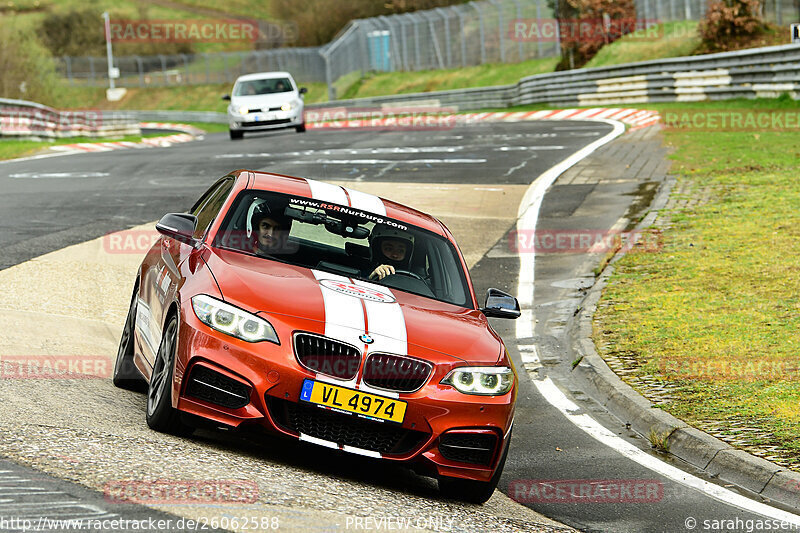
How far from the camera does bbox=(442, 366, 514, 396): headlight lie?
244 inches

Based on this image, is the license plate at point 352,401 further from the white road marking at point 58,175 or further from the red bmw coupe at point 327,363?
the white road marking at point 58,175

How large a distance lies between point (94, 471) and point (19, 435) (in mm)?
740

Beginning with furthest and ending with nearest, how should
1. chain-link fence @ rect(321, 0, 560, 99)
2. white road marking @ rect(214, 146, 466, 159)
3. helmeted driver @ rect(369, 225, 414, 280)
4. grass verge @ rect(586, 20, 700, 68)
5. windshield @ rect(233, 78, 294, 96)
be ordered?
1. chain-link fence @ rect(321, 0, 560, 99)
2. grass verge @ rect(586, 20, 700, 68)
3. windshield @ rect(233, 78, 294, 96)
4. white road marking @ rect(214, 146, 466, 159)
5. helmeted driver @ rect(369, 225, 414, 280)

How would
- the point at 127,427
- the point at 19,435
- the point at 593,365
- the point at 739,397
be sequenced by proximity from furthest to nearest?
the point at 593,365, the point at 739,397, the point at 127,427, the point at 19,435

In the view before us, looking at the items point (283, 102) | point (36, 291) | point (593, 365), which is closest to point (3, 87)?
point (283, 102)

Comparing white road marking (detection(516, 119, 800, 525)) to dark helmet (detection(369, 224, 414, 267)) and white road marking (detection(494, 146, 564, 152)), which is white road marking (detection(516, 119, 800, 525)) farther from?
white road marking (detection(494, 146, 564, 152))

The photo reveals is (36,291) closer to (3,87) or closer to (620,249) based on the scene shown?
(620,249)

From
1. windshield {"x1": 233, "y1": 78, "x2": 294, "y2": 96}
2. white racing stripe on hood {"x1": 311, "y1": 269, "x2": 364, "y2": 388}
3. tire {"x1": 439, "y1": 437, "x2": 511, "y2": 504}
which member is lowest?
tire {"x1": 439, "y1": 437, "x2": 511, "y2": 504}

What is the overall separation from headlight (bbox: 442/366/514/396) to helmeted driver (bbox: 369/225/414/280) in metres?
1.36

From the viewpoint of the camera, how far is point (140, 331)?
768 cm

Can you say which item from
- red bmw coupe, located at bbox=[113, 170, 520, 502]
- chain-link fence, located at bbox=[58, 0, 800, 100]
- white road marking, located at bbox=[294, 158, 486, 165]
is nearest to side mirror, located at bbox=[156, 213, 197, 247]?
red bmw coupe, located at bbox=[113, 170, 520, 502]

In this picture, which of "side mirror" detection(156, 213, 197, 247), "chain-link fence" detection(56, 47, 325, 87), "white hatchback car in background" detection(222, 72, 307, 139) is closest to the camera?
"side mirror" detection(156, 213, 197, 247)

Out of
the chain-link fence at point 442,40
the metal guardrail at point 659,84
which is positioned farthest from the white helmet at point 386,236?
the chain-link fence at point 442,40

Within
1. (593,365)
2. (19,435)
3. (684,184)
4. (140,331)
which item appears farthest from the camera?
(684,184)
